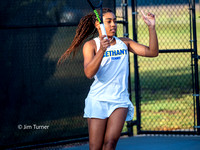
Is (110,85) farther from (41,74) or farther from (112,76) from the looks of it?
(41,74)

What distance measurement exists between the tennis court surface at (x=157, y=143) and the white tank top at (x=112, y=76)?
6.72 feet

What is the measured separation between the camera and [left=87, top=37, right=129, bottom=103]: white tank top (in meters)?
4.16

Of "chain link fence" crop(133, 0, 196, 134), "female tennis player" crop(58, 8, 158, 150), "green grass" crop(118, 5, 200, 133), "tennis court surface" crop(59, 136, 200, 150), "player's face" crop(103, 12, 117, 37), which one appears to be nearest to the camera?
"female tennis player" crop(58, 8, 158, 150)

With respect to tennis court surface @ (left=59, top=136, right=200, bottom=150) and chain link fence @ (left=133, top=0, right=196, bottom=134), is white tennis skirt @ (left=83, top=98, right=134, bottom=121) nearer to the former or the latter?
tennis court surface @ (left=59, top=136, right=200, bottom=150)

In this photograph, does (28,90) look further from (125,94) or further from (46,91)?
(125,94)

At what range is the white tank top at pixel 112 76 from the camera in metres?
4.16

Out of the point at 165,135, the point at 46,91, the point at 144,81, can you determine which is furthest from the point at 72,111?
the point at 144,81

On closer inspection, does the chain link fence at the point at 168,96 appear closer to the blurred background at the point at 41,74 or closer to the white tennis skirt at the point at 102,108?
the blurred background at the point at 41,74

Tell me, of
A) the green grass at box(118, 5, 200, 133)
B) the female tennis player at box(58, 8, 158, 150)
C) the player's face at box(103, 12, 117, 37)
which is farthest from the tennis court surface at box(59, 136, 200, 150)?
the player's face at box(103, 12, 117, 37)

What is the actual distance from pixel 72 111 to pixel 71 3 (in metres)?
1.62

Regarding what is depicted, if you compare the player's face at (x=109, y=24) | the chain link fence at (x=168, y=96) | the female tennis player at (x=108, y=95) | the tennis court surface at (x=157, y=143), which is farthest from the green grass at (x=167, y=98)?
the female tennis player at (x=108, y=95)

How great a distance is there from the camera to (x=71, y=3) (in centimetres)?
607

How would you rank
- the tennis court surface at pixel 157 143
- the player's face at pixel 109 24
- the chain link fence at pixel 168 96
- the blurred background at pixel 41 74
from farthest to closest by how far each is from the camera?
the chain link fence at pixel 168 96 → the tennis court surface at pixel 157 143 → the blurred background at pixel 41 74 → the player's face at pixel 109 24

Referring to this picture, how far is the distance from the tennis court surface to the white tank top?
205 cm
